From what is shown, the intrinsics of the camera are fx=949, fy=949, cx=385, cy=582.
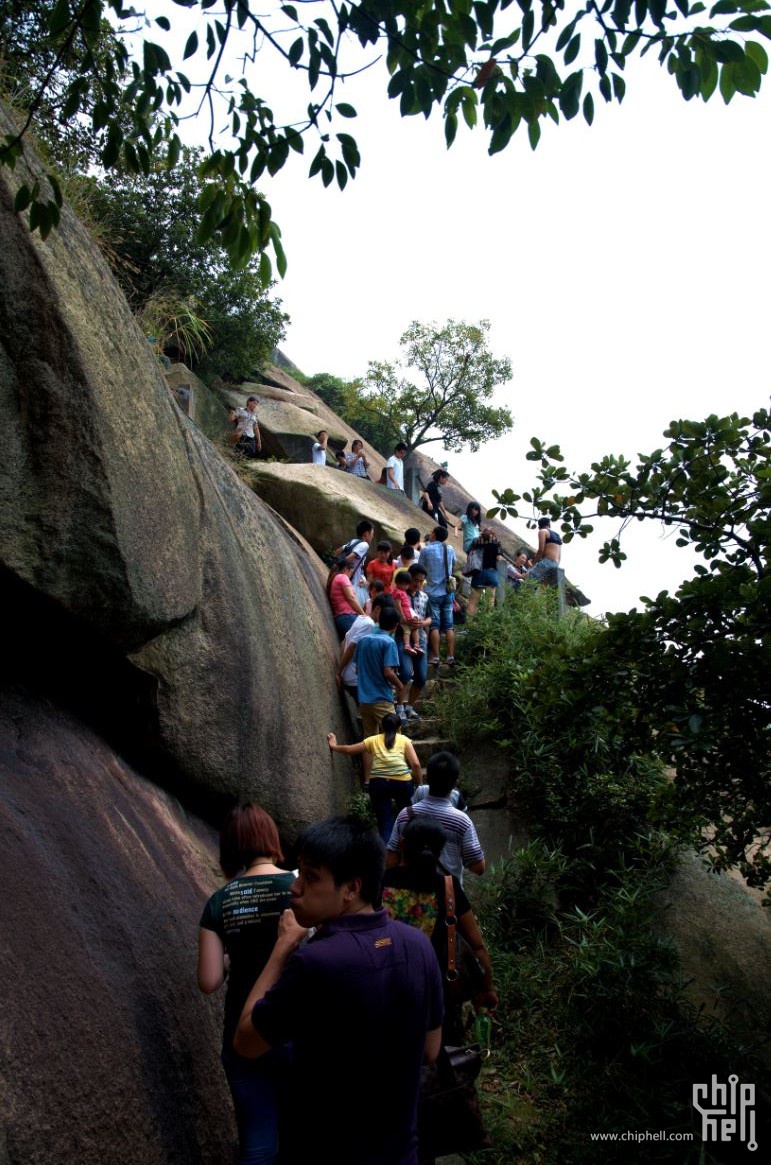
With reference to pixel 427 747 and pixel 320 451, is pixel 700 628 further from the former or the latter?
pixel 320 451

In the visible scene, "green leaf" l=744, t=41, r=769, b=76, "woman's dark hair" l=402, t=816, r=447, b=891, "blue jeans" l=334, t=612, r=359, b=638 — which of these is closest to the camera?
"green leaf" l=744, t=41, r=769, b=76

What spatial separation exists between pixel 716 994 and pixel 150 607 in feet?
16.1

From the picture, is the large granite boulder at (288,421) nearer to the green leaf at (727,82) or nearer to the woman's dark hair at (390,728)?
the woman's dark hair at (390,728)

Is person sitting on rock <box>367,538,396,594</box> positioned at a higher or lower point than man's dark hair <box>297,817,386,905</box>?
higher

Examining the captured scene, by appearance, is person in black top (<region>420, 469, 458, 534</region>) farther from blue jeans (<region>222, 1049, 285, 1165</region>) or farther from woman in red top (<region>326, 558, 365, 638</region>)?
blue jeans (<region>222, 1049, 285, 1165</region>)

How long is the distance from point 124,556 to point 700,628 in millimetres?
3101


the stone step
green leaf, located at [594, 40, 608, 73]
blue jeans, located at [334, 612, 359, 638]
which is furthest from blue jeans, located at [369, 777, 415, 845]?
green leaf, located at [594, 40, 608, 73]

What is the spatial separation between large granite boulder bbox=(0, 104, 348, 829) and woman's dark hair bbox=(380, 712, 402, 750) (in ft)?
2.40

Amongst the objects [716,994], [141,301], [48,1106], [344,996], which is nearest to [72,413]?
[48,1106]

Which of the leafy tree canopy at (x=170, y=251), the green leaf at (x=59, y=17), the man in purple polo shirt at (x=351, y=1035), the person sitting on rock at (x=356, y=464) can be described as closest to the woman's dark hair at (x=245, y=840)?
the man in purple polo shirt at (x=351, y=1035)

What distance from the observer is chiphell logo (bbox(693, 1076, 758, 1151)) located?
5523mm

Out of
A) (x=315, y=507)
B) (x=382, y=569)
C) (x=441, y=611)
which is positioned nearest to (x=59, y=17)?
(x=382, y=569)

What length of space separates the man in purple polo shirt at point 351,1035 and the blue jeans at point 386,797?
4.45 metres

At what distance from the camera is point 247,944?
134 inches
